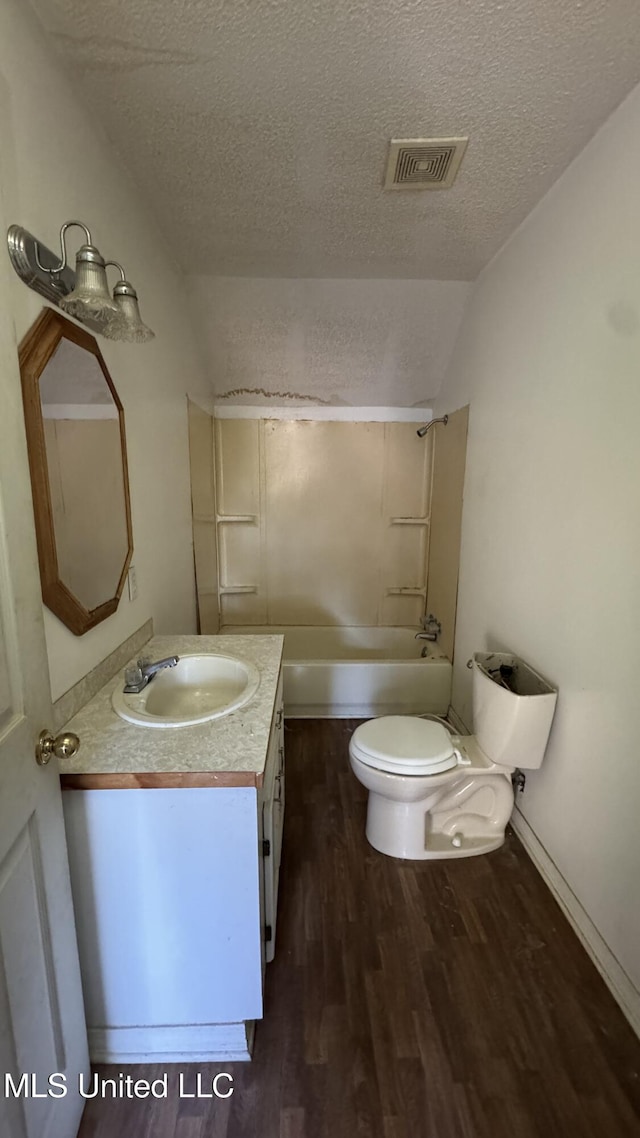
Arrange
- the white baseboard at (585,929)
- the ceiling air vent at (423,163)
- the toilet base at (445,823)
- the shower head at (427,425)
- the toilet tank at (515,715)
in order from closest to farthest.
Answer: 1. the white baseboard at (585,929)
2. the ceiling air vent at (423,163)
3. the toilet tank at (515,715)
4. the toilet base at (445,823)
5. the shower head at (427,425)

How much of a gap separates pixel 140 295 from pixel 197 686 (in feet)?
4.66

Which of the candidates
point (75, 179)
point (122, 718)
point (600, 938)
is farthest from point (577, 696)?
point (75, 179)

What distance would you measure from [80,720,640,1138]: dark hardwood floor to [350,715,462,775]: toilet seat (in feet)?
1.33

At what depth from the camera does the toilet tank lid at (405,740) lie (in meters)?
1.71

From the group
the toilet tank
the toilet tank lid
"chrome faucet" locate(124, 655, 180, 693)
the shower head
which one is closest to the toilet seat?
the toilet tank lid

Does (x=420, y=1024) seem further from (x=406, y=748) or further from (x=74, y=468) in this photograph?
(x=74, y=468)

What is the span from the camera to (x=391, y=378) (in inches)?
119

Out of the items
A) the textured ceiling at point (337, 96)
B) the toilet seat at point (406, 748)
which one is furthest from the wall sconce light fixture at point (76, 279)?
the toilet seat at point (406, 748)

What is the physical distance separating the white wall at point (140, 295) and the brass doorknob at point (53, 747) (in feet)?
0.99

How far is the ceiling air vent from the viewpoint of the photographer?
4.67ft

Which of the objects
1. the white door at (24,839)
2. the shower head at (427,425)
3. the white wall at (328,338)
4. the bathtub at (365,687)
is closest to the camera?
→ the white door at (24,839)

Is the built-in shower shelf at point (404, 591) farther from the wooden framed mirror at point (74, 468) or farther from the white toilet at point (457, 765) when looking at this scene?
the wooden framed mirror at point (74, 468)

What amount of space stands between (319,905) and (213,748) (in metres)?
0.91

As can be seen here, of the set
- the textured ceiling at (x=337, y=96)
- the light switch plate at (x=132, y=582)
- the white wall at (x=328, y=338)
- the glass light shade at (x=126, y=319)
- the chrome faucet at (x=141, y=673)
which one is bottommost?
the chrome faucet at (x=141, y=673)
